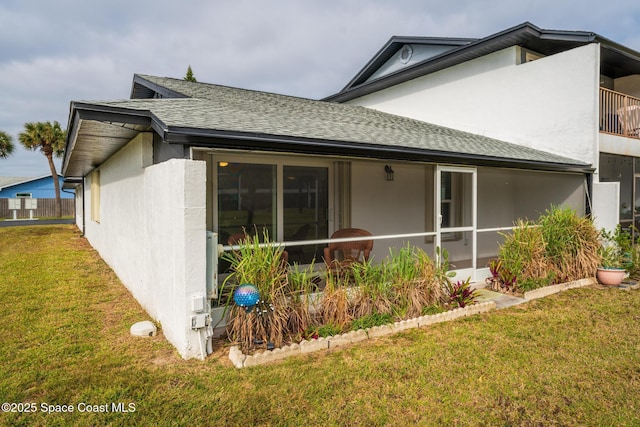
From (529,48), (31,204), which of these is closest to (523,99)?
(529,48)

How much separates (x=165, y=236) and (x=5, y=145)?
4006cm

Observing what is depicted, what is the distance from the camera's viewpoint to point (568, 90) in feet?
30.6

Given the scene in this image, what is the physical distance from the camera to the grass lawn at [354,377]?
3.27m

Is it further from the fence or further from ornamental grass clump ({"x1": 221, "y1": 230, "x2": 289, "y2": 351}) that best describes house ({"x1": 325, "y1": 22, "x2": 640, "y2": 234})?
the fence

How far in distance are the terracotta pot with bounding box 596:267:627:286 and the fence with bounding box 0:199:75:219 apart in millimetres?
40617

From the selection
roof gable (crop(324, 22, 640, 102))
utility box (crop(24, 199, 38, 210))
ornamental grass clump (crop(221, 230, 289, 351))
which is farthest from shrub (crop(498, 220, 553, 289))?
utility box (crop(24, 199, 38, 210))

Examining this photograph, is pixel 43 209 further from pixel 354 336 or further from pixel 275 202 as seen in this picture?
pixel 354 336

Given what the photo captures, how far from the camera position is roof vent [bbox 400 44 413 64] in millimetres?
13461

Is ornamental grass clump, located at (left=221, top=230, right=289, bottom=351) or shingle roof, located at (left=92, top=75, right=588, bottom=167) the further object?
shingle roof, located at (left=92, top=75, right=588, bottom=167)

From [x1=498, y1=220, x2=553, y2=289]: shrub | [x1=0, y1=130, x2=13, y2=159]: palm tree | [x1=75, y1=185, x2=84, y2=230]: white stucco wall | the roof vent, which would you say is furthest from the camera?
[x1=0, y1=130, x2=13, y2=159]: palm tree

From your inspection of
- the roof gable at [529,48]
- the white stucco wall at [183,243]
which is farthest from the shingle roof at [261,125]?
the roof gable at [529,48]

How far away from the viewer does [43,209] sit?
114 ft

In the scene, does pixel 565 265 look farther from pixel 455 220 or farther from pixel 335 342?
pixel 335 342

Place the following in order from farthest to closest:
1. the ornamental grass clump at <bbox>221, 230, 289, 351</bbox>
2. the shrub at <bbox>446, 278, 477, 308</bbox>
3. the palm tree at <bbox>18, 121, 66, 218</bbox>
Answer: the palm tree at <bbox>18, 121, 66, 218</bbox> → the shrub at <bbox>446, 278, 477, 308</bbox> → the ornamental grass clump at <bbox>221, 230, 289, 351</bbox>
